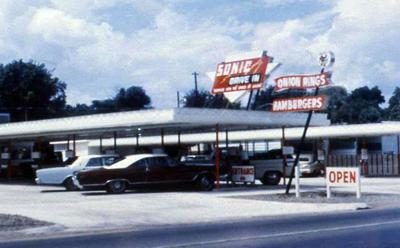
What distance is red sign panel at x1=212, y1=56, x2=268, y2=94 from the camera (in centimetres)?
4025

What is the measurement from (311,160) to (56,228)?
32.4 meters

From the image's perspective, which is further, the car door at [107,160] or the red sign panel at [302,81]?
the car door at [107,160]

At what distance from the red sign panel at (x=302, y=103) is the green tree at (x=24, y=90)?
53.7m

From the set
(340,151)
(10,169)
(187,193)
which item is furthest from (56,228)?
(340,151)

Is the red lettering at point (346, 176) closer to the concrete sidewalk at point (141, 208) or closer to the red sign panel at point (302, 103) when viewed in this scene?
the concrete sidewalk at point (141, 208)

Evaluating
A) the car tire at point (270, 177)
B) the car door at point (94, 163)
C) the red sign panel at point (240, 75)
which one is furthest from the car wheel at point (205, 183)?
the red sign panel at point (240, 75)

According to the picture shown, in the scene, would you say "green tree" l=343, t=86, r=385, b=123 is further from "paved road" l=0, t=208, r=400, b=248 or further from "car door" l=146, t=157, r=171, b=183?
"paved road" l=0, t=208, r=400, b=248

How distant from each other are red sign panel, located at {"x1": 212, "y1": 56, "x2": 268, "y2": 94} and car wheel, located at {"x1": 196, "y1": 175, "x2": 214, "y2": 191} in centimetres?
1011

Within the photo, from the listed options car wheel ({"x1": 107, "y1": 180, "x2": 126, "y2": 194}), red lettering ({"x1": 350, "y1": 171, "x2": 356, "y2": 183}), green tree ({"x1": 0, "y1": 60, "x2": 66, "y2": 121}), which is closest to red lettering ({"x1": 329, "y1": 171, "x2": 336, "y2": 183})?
red lettering ({"x1": 350, "y1": 171, "x2": 356, "y2": 183})

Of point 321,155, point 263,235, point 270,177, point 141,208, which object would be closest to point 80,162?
point 270,177

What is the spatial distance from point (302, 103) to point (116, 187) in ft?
25.7

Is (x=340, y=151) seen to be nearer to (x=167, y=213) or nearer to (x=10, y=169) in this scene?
(x=10, y=169)

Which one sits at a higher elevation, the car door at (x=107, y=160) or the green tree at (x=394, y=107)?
the green tree at (x=394, y=107)

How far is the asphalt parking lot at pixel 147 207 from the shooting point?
20078 millimetres
